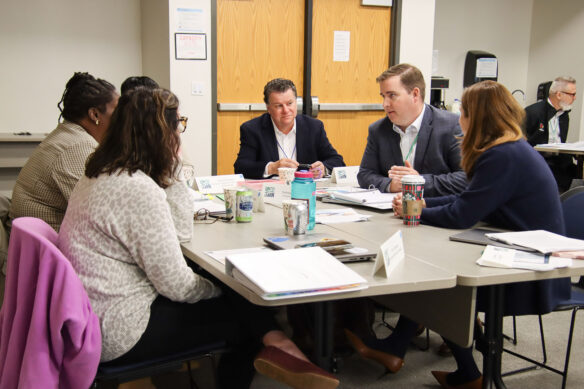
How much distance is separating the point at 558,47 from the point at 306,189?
6.47m

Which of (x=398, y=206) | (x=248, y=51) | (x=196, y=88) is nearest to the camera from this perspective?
(x=398, y=206)

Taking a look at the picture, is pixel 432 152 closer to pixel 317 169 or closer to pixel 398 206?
pixel 398 206

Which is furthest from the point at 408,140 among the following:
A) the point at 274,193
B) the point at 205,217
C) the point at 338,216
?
the point at 205,217

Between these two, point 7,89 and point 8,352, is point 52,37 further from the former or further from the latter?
point 8,352

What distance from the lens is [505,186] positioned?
188 centimetres

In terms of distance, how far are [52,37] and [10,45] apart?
333 millimetres

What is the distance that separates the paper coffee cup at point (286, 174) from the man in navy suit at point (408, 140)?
365 mm

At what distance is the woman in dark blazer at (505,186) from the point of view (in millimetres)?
1842

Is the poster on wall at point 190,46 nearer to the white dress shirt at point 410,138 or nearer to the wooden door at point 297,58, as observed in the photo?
the wooden door at point 297,58

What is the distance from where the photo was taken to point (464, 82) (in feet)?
23.3

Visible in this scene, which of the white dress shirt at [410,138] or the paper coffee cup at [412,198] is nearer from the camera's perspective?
the paper coffee cup at [412,198]

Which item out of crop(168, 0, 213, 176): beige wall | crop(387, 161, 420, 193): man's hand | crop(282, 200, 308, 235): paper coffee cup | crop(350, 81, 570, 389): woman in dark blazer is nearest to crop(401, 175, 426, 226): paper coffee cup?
crop(350, 81, 570, 389): woman in dark blazer

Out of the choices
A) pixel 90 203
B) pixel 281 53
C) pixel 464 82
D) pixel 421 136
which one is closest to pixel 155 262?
Answer: pixel 90 203

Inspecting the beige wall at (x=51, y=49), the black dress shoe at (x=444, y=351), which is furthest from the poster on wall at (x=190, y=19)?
the black dress shoe at (x=444, y=351)
